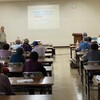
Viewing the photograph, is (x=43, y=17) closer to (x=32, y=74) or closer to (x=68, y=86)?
(x=68, y=86)

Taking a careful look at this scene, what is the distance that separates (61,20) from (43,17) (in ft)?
3.74

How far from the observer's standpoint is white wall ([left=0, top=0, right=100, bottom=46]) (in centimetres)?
1730

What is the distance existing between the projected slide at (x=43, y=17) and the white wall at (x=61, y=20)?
250mm

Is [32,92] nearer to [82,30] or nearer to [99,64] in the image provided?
[99,64]

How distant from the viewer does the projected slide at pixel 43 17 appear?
56.9 feet

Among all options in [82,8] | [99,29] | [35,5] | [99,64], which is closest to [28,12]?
[35,5]

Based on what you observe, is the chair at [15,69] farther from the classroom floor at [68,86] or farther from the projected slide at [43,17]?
the projected slide at [43,17]

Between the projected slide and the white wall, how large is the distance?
0.82ft

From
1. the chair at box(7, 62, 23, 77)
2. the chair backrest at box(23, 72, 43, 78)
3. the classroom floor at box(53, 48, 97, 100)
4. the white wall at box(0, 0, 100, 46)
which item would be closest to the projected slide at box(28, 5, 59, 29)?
the white wall at box(0, 0, 100, 46)

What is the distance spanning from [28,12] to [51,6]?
4.95 feet

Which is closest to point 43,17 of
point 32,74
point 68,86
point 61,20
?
point 61,20

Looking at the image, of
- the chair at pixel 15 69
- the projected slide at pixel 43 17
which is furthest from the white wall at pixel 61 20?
the chair at pixel 15 69

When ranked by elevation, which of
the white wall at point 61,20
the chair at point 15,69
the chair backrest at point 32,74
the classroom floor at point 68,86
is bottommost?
the classroom floor at point 68,86

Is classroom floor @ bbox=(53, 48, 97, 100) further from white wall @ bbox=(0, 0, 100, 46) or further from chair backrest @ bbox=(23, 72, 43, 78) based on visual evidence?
white wall @ bbox=(0, 0, 100, 46)
